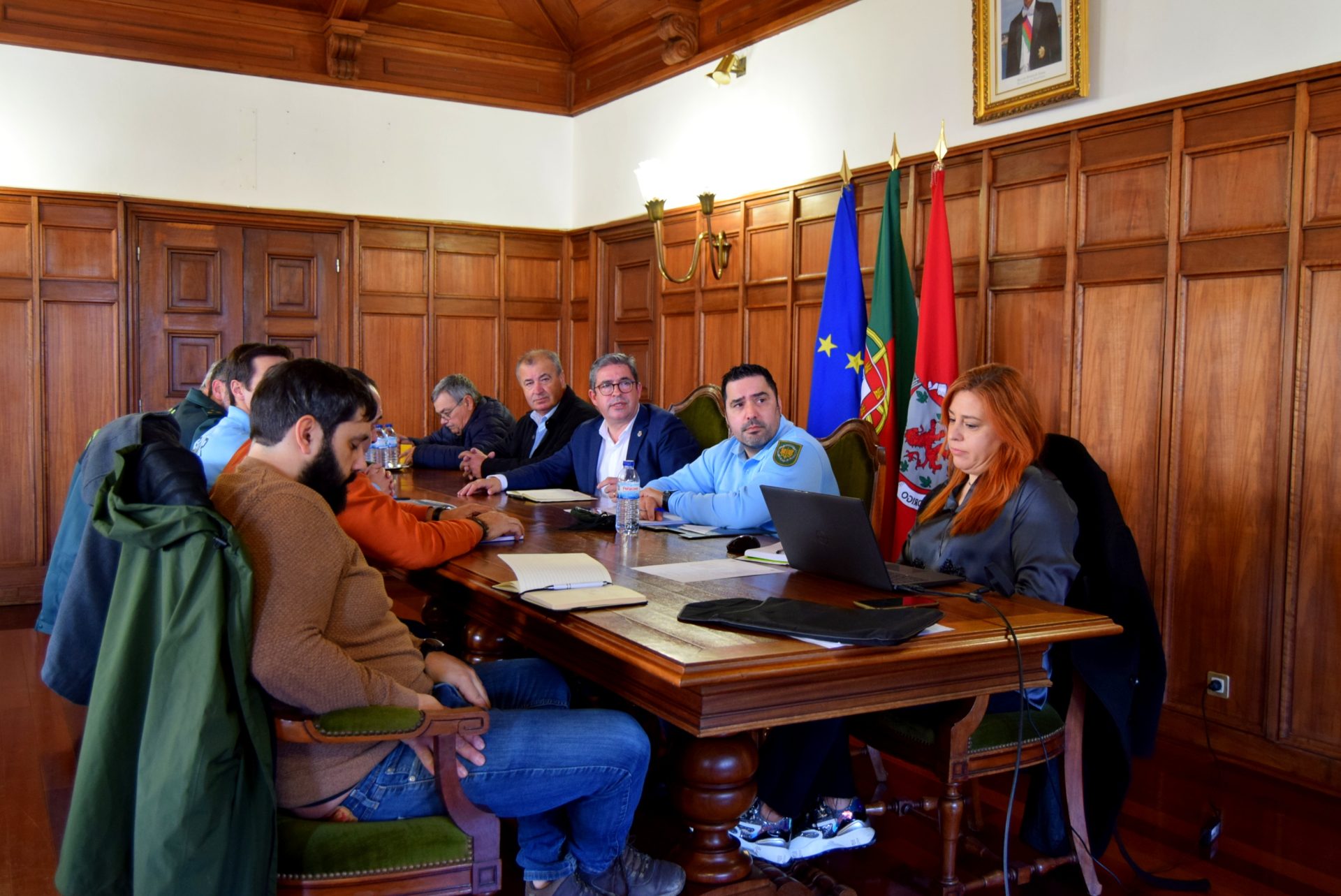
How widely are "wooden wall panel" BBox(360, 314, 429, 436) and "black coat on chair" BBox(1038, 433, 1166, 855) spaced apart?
195 inches

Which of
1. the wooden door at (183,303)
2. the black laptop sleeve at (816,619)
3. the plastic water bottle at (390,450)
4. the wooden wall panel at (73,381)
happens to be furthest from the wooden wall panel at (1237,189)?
the wooden wall panel at (73,381)

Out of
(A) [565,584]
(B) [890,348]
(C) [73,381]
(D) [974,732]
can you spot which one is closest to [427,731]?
(A) [565,584]

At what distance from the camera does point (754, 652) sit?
1753mm

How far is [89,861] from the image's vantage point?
1.58m

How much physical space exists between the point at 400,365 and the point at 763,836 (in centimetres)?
477

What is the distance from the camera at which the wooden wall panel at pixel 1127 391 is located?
3.64m

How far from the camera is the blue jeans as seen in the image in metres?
1.76

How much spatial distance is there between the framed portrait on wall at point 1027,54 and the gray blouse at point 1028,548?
2006 millimetres

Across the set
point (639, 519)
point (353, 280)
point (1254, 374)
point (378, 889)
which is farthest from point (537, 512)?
point (353, 280)

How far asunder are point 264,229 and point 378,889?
17.7 ft

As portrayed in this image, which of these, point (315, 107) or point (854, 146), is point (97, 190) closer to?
point (315, 107)

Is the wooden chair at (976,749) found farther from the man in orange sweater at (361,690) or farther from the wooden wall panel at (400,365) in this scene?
the wooden wall panel at (400,365)

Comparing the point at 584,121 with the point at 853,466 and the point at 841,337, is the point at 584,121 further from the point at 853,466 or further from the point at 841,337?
the point at 853,466

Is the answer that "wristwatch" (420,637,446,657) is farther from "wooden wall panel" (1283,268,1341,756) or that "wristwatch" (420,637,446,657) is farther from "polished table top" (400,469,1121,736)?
"wooden wall panel" (1283,268,1341,756)
